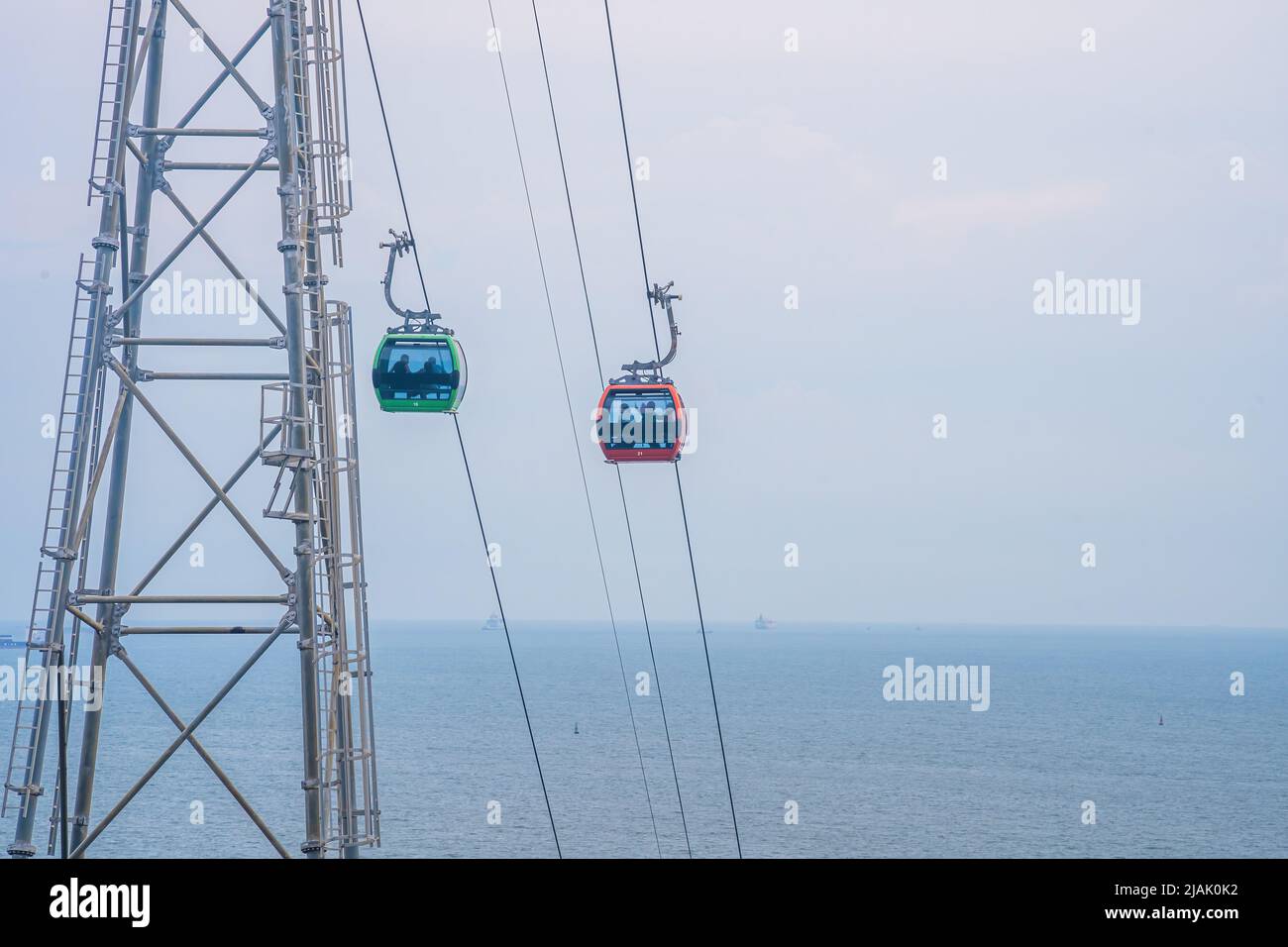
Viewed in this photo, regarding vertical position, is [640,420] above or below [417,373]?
below

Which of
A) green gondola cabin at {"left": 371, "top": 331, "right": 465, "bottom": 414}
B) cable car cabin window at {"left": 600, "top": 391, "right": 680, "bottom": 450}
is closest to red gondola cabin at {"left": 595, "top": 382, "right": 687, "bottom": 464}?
cable car cabin window at {"left": 600, "top": 391, "right": 680, "bottom": 450}

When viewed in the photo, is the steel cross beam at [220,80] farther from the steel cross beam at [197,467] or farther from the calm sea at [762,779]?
the calm sea at [762,779]

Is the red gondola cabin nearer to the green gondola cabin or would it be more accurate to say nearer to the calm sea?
the green gondola cabin

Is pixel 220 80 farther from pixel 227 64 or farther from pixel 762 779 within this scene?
pixel 762 779

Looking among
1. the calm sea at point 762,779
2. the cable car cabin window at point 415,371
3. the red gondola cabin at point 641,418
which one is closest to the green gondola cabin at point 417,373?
the cable car cabin window at point 415,371

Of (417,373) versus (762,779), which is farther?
(762,779)

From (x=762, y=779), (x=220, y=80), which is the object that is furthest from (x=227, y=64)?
(x=762, y=779)
